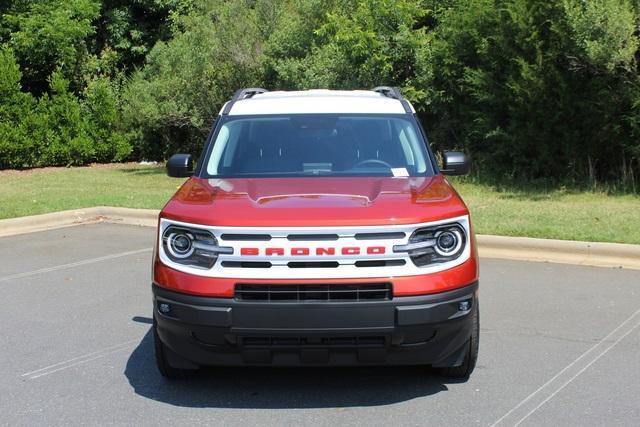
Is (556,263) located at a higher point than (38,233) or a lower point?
higher

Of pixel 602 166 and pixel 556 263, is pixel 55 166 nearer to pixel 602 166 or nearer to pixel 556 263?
Result: pixel 602 166

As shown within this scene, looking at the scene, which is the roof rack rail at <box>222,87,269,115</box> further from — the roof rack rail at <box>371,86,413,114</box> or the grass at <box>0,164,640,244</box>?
the grass at <box>0,164,640,244</box>

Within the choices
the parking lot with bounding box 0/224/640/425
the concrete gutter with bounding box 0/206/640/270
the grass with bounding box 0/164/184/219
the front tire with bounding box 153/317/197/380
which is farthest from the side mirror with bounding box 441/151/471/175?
the grass with bounding box 0/164/184/219

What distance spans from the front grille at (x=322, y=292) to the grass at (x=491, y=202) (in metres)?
5.66

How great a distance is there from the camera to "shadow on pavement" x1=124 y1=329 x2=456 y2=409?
16.0 feet

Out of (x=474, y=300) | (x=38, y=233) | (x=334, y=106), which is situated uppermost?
(x=334, y=106)

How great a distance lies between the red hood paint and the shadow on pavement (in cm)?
109

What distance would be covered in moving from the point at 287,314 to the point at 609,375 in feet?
7.45

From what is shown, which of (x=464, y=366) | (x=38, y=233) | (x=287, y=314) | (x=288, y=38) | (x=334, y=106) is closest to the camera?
Result: (x=287, y=314)

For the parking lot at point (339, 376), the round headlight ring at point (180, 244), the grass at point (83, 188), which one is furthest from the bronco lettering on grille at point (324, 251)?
the grass at point (83, 188)

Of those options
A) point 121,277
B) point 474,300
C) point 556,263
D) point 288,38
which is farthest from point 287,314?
point 288,38

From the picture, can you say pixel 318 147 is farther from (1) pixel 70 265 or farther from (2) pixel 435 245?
(1) pixel 70 265

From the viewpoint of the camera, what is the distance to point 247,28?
19781 millimetres

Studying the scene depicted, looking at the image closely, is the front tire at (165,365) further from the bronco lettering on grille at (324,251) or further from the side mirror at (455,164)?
the side mirror at (455,164)
